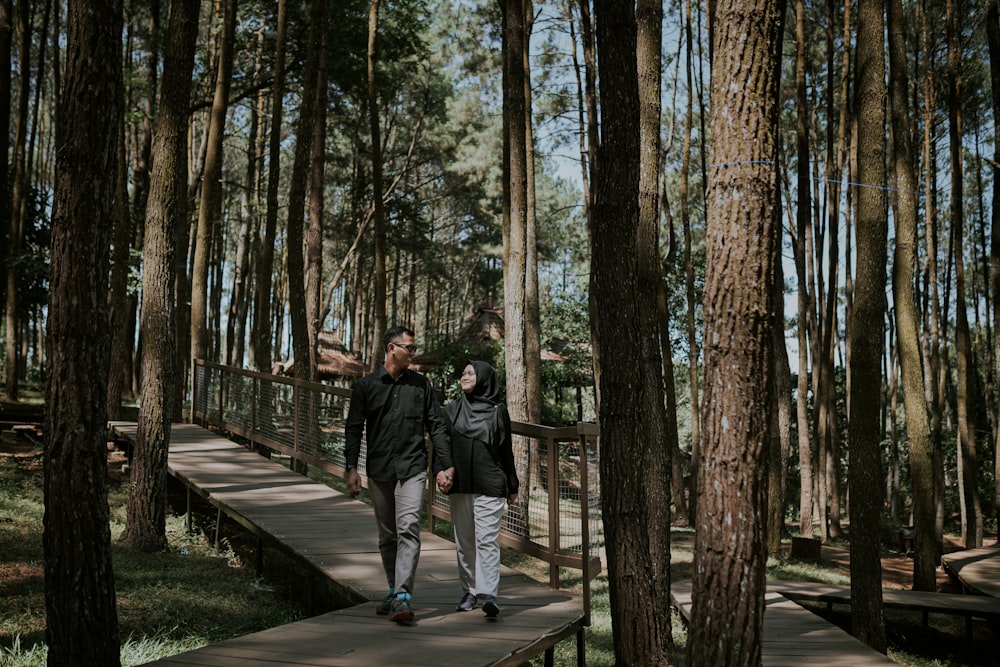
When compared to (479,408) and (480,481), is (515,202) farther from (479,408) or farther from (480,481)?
(480,481)

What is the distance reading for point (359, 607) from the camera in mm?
5668

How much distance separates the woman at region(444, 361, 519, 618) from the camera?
17.7 ft

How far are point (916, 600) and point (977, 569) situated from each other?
3100 millimetres

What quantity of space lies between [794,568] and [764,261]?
987 centimetres

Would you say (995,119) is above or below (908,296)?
above

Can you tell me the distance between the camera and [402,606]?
5.14m

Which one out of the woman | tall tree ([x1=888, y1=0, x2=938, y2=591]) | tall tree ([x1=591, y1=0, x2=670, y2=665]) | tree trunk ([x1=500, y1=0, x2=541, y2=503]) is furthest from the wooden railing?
tall tree ([x1=888, y1=0, x2=938, y2=591])

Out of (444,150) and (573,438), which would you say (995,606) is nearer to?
(573,438)

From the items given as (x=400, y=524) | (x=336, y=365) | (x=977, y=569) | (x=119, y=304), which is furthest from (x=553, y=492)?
(x=336, y=365)

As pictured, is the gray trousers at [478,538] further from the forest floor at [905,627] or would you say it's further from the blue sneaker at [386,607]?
the forest floor at [905,627]

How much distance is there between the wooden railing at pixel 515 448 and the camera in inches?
248

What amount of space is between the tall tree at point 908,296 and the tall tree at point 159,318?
7.46 metres

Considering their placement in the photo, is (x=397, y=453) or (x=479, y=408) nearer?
(x=397, y=453)

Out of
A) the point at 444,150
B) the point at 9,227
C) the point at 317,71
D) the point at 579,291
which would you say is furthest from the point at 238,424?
the point at 444,150
